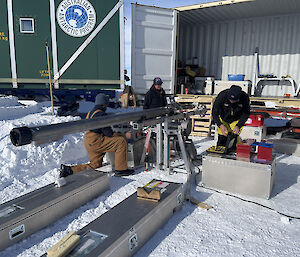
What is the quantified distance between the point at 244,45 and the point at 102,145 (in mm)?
7322

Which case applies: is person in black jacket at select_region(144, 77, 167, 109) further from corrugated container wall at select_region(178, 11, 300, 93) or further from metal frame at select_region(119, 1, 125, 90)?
corrugated container wall at select_region(178, 11, 300, 93)

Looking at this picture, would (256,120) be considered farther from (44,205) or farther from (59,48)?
(59,48)

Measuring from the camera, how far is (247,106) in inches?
187

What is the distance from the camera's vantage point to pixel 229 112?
4.85 m

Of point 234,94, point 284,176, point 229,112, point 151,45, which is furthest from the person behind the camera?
point 151,45

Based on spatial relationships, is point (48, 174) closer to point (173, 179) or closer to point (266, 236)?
point (173, 179)

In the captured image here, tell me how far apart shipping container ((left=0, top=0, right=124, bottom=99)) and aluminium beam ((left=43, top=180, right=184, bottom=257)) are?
5851 millimetres

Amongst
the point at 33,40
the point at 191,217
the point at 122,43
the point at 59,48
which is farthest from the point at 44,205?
the point at 33,40

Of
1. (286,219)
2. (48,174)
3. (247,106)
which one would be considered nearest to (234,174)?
(286,219)

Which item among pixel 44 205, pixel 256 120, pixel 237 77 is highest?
pixel 237 77

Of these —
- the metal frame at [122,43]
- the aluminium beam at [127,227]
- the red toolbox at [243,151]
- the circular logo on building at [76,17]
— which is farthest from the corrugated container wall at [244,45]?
the aluminium beam at [127,227]

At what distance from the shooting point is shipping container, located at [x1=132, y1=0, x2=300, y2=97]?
7328 mm

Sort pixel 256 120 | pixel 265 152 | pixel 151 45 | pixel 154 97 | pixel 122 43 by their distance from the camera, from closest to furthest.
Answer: pixel 265 152, pixel 154 97, pixel 256 120, pixel 151 45, pixel 122 43

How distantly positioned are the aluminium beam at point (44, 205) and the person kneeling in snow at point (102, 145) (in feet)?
2.00
